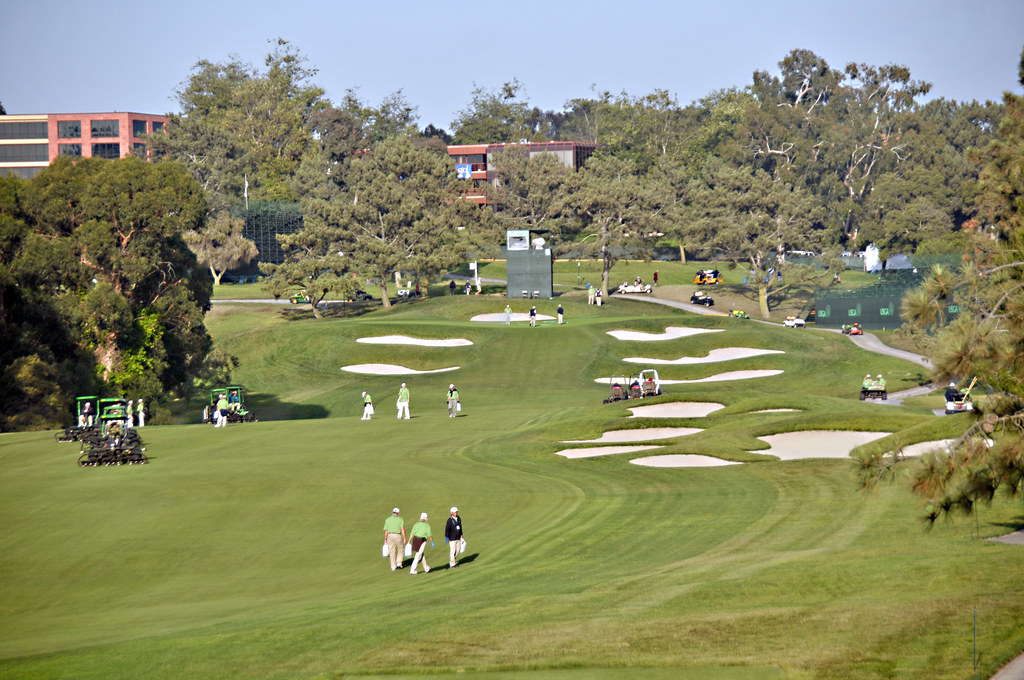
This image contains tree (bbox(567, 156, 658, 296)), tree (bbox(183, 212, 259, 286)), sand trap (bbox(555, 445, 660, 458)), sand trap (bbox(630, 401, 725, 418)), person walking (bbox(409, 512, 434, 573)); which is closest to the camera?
person walking (bbox(409, 512, 434, 573))

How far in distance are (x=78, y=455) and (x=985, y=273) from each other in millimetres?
32505

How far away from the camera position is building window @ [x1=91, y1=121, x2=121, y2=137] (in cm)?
18650

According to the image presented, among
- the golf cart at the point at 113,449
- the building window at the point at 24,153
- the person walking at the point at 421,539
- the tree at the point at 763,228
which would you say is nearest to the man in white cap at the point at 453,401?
the golf cart at the point at 113,449

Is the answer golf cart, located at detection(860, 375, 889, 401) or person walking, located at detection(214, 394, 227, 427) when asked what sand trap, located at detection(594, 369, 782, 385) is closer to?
golf cart, located at detection(860, 375, 889, 401)

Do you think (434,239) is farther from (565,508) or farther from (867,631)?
(867,631)

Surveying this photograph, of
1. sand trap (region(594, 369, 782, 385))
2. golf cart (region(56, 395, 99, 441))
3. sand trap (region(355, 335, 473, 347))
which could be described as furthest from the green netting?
golf cart (region(56, 395, 99, 441))

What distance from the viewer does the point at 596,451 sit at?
3925 cm

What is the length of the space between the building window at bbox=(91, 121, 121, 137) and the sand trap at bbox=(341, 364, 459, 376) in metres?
137

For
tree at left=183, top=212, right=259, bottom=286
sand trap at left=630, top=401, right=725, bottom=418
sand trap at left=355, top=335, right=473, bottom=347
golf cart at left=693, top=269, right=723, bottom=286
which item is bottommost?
sand trap at left=630, top=401, right=725, bottom=418

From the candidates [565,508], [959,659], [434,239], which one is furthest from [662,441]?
[434,239]

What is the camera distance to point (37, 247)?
177 feet

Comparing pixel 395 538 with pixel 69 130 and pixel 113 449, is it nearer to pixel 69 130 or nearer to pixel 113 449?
pixel 113 449

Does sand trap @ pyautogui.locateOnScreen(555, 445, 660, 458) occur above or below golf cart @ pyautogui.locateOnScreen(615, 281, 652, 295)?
below

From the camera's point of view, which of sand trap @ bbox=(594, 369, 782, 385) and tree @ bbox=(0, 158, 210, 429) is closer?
tree @ bbox=(0, 158, 210, 429)
